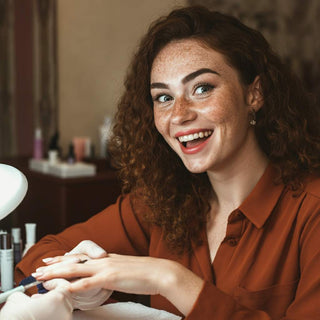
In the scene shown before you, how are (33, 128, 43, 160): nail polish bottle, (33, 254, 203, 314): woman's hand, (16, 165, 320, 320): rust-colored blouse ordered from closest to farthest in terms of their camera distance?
1. (33, 254, 203, 314): woman's hand
2. (16, 165, 320, 320): rust-colored blouse
3. (33, 128, 43, 160): nail polish bottle

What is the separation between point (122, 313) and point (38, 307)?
262mm

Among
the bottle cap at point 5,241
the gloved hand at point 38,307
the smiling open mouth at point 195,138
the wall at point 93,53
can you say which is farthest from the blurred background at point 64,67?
the gloved hand at point 38,307

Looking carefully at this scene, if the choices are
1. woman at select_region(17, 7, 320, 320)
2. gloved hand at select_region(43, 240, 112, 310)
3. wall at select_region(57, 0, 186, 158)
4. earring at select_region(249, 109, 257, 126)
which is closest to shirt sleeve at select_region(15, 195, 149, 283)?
woman at select_region(17, 7, 320, 320)

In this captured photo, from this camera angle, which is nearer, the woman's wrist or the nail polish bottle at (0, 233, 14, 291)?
the woman's wrist

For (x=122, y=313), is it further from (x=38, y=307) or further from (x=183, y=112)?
(x=183, y=112)

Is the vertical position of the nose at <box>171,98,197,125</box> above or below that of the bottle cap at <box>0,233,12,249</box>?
above

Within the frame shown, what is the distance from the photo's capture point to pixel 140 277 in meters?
0.85

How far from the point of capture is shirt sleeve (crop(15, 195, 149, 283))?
1216mm

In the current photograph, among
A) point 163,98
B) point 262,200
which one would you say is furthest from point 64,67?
point 262,200

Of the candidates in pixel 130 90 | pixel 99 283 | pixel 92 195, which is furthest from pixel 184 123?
pixel 92 195

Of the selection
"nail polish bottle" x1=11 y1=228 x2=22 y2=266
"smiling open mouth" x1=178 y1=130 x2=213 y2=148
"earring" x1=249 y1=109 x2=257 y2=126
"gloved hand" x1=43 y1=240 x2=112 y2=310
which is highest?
"earring" x1=249 y1=109 x2=257 y2=126

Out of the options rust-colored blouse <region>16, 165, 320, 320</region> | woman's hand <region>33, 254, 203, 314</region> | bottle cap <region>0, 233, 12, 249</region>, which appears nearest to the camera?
woman's hand <region>33, 254, 203, 314</region>

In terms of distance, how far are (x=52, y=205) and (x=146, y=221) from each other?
3.90 feet

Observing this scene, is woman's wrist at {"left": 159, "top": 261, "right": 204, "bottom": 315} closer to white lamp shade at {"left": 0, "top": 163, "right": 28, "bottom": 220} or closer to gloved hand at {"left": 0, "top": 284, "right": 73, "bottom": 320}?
gloved hand at {"left": 0, "top": 284, "right": 73, "bottom": 320}
